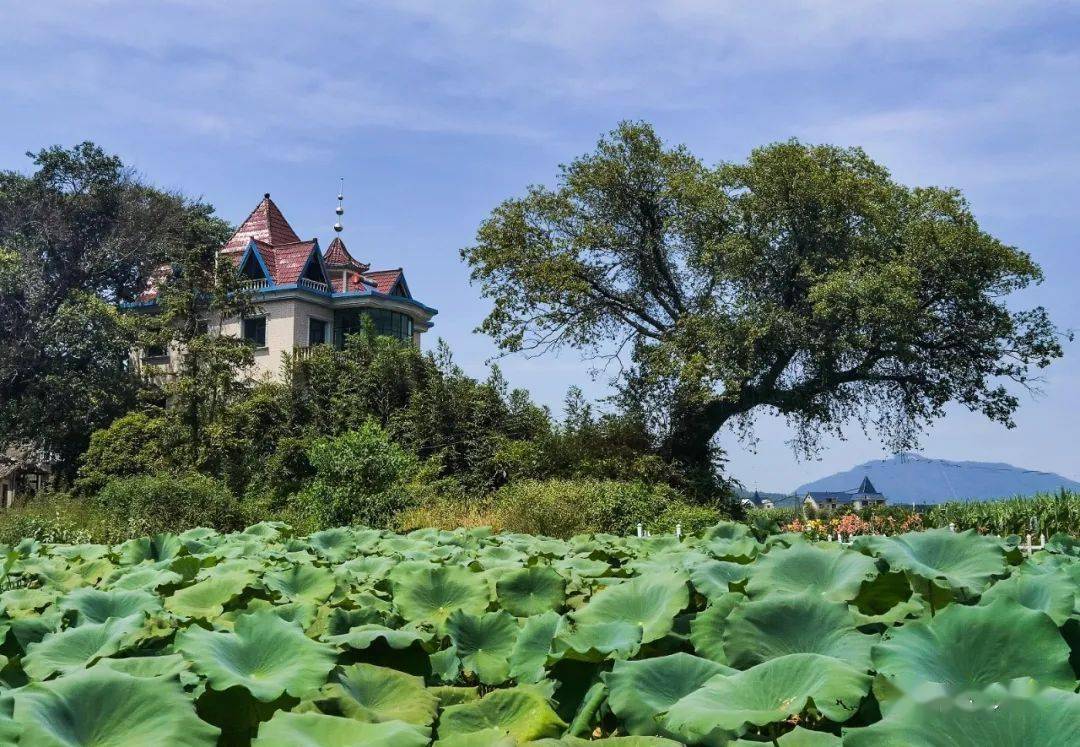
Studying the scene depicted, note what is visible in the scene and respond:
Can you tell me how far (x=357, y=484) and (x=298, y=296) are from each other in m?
15.4

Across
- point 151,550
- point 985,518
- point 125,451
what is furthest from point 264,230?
point 151,550

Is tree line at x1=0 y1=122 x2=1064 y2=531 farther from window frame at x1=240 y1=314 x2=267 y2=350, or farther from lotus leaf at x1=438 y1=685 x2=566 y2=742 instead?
lotus leaf at x1=438 y1=685 x2=566 y2=742

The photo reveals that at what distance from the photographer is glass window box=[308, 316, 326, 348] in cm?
3271

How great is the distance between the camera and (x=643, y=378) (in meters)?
23.7

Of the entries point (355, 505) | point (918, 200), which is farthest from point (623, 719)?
point (918, 200)

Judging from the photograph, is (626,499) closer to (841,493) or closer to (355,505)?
(355,505)

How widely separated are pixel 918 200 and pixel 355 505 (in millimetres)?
15386

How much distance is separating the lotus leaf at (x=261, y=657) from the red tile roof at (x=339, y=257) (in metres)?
35.3

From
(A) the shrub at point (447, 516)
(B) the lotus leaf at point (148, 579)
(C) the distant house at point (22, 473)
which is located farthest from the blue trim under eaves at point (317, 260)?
(B) the lotus leaf at point (148, 579)

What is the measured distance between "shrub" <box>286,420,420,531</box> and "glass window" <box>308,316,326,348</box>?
1424 cm

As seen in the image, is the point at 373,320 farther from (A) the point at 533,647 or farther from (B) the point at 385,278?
(A) the point at 533,647

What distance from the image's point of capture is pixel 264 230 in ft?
118

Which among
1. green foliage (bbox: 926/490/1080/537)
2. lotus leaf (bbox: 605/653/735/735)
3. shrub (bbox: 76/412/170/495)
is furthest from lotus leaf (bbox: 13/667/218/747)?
shrub (bbox: 76/412/170/495)

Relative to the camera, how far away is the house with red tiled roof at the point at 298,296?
32094 mm
